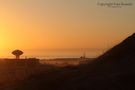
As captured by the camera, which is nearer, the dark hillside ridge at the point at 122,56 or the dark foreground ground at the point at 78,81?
the dark foreground ground at the point at 78,81

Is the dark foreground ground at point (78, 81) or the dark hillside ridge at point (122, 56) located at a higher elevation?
the dark hillside ridge at point (122, 56)

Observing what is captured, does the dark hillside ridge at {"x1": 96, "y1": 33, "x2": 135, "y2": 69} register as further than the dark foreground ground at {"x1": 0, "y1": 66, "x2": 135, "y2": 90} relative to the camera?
Yes

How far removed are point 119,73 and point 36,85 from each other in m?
4.50

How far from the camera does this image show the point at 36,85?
23.0m

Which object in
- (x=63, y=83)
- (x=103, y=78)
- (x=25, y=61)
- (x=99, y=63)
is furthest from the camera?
(x=25, y=61)

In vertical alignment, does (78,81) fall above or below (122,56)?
below

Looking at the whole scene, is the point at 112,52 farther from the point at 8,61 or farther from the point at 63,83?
the point at 8,61

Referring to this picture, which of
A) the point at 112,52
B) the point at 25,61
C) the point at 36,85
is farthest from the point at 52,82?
the point at 25,61

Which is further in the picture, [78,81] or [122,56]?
[122,56]

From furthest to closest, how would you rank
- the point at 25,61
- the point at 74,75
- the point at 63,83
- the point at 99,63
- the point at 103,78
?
the point at 25,61, the point at 99,63, the point at 74,75, the point at 63,83, the point at 103,78

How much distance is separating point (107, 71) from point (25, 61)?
32.6 m

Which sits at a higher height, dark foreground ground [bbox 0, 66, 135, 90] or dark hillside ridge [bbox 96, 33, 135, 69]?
dark hillside ridge [bbox 96, 33, 135, 69]

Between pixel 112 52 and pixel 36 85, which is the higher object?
pixel 112 52

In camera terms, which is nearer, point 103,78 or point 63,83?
point 103,78
